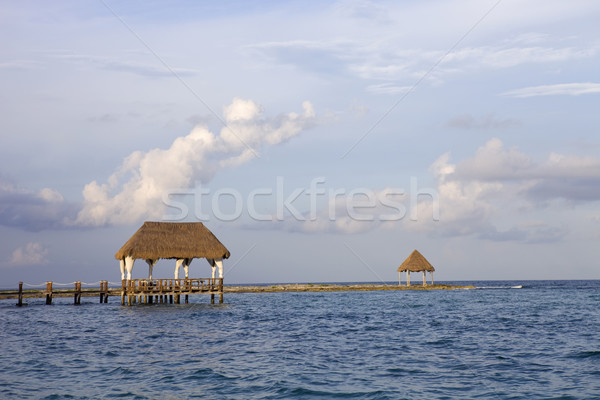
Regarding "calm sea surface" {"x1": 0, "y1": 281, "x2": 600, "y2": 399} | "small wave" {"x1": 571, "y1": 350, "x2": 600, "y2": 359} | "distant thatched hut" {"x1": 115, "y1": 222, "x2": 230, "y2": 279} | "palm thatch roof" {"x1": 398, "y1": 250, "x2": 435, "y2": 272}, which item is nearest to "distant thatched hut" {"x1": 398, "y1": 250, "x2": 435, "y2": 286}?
"palm thatch roof" {"x1": 398, "y1": 250, "x2": 435, "y2": 272}

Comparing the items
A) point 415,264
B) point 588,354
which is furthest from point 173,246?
point 415,264

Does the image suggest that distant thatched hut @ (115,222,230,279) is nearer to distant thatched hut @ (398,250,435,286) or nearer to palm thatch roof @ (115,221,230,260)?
palm thatch roof @ (115,221,230,260)

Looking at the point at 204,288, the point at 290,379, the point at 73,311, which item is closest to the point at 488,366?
the point at 290,379

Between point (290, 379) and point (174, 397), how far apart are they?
355 cm

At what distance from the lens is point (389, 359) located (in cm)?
2025

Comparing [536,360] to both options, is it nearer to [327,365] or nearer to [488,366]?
[488,366]

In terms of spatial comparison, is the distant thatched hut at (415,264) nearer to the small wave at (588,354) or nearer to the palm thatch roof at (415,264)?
the palm thatch roof at (415,264)

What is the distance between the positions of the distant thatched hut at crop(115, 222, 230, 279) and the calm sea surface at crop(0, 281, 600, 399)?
9936mm

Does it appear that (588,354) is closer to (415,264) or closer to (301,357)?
(301,357)

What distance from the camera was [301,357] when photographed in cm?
2081

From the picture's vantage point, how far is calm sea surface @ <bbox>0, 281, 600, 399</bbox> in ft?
52.2

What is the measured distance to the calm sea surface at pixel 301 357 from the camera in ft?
52.2

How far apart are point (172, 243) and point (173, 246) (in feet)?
0.95

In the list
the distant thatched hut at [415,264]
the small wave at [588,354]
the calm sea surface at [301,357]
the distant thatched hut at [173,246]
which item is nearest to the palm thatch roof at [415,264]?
the distant thatched hut at [415,264]
